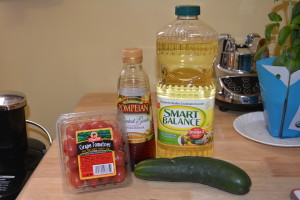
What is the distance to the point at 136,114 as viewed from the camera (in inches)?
28.2

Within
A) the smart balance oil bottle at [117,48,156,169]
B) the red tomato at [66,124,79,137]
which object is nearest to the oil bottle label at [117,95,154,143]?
the smart balance oil bottle at [117,48,156,169]

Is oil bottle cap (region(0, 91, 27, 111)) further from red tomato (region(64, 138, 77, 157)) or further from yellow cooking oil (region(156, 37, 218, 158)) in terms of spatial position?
yellow cooking oil (region(156, 37, 218, 158))

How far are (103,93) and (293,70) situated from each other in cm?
72

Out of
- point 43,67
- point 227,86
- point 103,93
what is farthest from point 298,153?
point 43,67

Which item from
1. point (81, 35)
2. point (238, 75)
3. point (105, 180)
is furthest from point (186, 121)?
point (81, 35)

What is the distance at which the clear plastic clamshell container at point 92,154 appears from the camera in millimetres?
684

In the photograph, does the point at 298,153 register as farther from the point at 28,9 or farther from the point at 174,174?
the point at 28,9

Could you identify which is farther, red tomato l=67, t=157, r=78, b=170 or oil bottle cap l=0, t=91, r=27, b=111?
oil bottle cap l=0, t=91, r=27, b=111

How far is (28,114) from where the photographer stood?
1349 millimetres

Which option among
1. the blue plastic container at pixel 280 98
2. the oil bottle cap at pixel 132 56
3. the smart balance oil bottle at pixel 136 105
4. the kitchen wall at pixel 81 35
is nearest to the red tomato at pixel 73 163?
the smart balance oil bottle at pixel 136 105

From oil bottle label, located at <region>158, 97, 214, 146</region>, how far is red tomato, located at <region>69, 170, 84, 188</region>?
0.21 meters

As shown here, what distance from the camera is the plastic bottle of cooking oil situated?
735 millimetres

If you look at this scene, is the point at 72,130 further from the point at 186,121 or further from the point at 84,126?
the point at 186,121

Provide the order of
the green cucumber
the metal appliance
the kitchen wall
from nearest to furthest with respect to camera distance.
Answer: the green cucumber < the metal appliance < the kitchen wall
